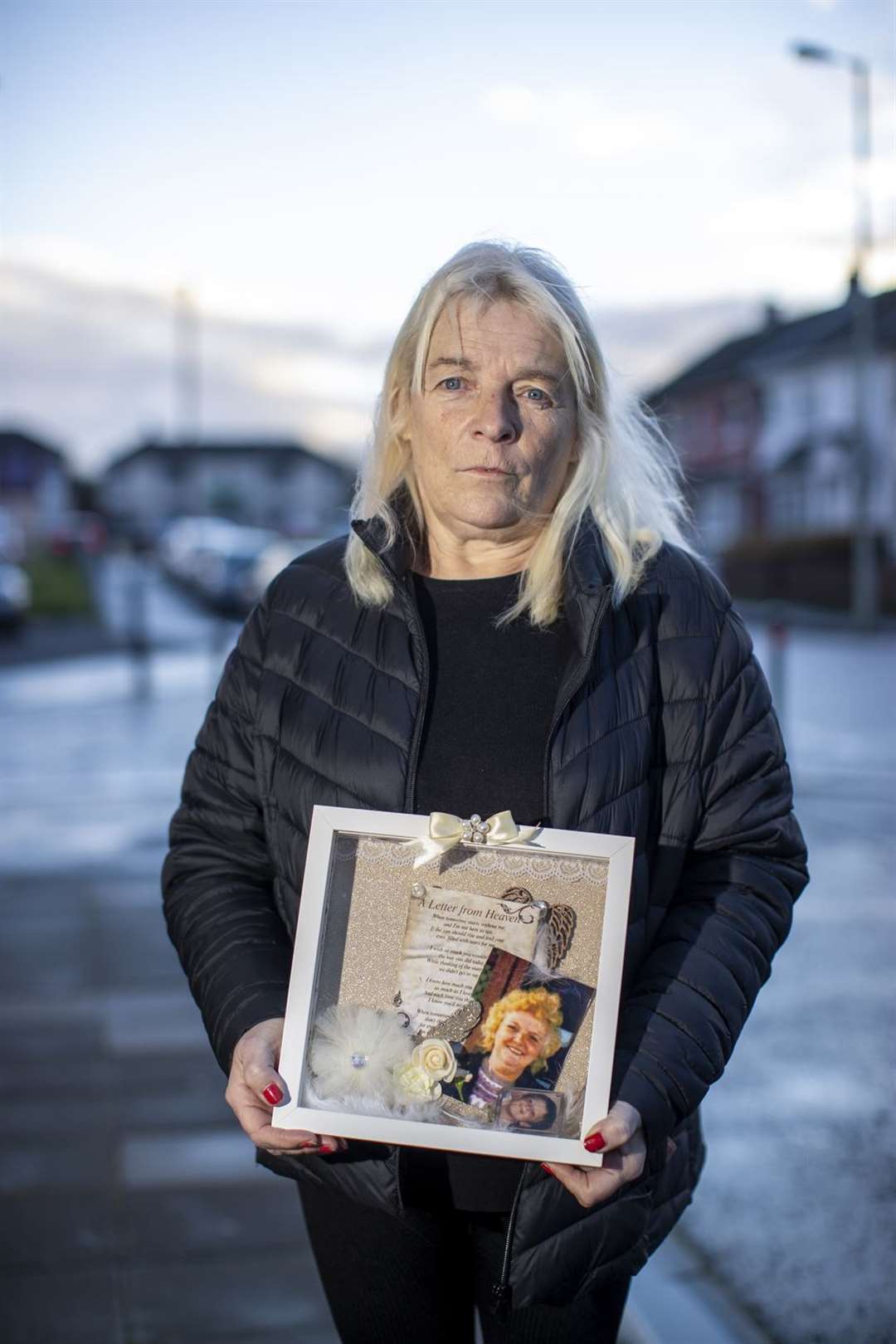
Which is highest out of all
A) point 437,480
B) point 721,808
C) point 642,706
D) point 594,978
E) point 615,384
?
point 615,384

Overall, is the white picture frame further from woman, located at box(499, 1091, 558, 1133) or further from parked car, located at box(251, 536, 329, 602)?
parked car, located at box(251, 536, 329, 602)

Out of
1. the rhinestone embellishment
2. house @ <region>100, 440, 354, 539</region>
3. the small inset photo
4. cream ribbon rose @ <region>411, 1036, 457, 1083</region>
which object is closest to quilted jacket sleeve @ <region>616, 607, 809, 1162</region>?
the small inset photo

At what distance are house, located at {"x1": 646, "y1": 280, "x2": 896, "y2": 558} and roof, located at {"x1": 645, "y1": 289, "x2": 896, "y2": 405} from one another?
55mm

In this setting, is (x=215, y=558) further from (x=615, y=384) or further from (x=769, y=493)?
(x=615, y=384)

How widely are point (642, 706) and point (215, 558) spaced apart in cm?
3177

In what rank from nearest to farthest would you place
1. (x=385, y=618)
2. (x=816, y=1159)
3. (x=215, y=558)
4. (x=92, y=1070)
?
(x=385, y=618)
(x=816, y=1159)
(x=92, y=1070)
(x=215, y=558)

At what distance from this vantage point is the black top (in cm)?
205

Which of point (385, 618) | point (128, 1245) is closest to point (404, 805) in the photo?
point (385, 618)

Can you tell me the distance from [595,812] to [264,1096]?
1.94ft

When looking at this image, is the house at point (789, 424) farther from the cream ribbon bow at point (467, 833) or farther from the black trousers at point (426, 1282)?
the cream ribbon bow at point (467, 833)

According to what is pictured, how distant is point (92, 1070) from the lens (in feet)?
16.0

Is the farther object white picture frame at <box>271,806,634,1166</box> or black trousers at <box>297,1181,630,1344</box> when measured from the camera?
black trousers at <box>297,1181,630,1344</box>

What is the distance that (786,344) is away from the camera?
51.9 metres

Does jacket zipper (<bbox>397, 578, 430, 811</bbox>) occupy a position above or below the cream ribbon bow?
above
